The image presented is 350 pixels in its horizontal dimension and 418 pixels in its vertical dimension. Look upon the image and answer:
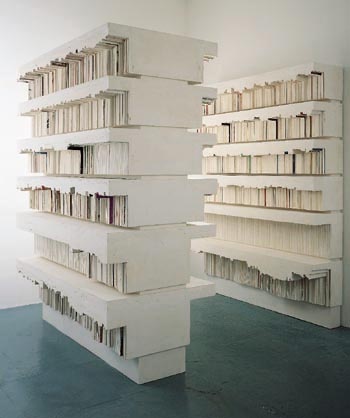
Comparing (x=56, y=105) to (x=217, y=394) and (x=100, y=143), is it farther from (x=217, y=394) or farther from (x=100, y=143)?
(x=217, y=394)

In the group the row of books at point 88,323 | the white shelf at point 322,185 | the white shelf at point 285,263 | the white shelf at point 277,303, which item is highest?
the white shelf at point 322,185

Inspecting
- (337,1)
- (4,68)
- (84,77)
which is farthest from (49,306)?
(337,1)

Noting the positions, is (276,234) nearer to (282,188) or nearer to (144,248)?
(282,188)

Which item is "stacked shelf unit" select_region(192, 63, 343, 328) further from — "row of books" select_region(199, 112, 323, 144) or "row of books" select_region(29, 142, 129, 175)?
"row of books" select_region(29, 142, 129, 175)

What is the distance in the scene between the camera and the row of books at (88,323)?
11.0ft

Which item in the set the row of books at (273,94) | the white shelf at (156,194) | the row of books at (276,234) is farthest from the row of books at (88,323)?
the row of books at (273,94)

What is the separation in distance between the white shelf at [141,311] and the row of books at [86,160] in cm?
77

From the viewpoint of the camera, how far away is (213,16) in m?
5.80

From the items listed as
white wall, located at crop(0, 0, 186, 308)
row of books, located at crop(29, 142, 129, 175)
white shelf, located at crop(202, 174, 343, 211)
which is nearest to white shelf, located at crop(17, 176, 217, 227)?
row of books, located at crop(29, 142, 129, 175)

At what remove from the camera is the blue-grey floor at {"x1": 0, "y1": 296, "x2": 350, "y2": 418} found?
2980mm

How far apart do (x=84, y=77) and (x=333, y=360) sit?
259cm

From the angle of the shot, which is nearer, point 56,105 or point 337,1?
point 56,105

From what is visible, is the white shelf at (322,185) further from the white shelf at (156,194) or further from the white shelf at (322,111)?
the white shelf at (156,194)

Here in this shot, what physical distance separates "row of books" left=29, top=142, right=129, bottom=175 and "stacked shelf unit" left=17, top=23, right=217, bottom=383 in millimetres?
12
